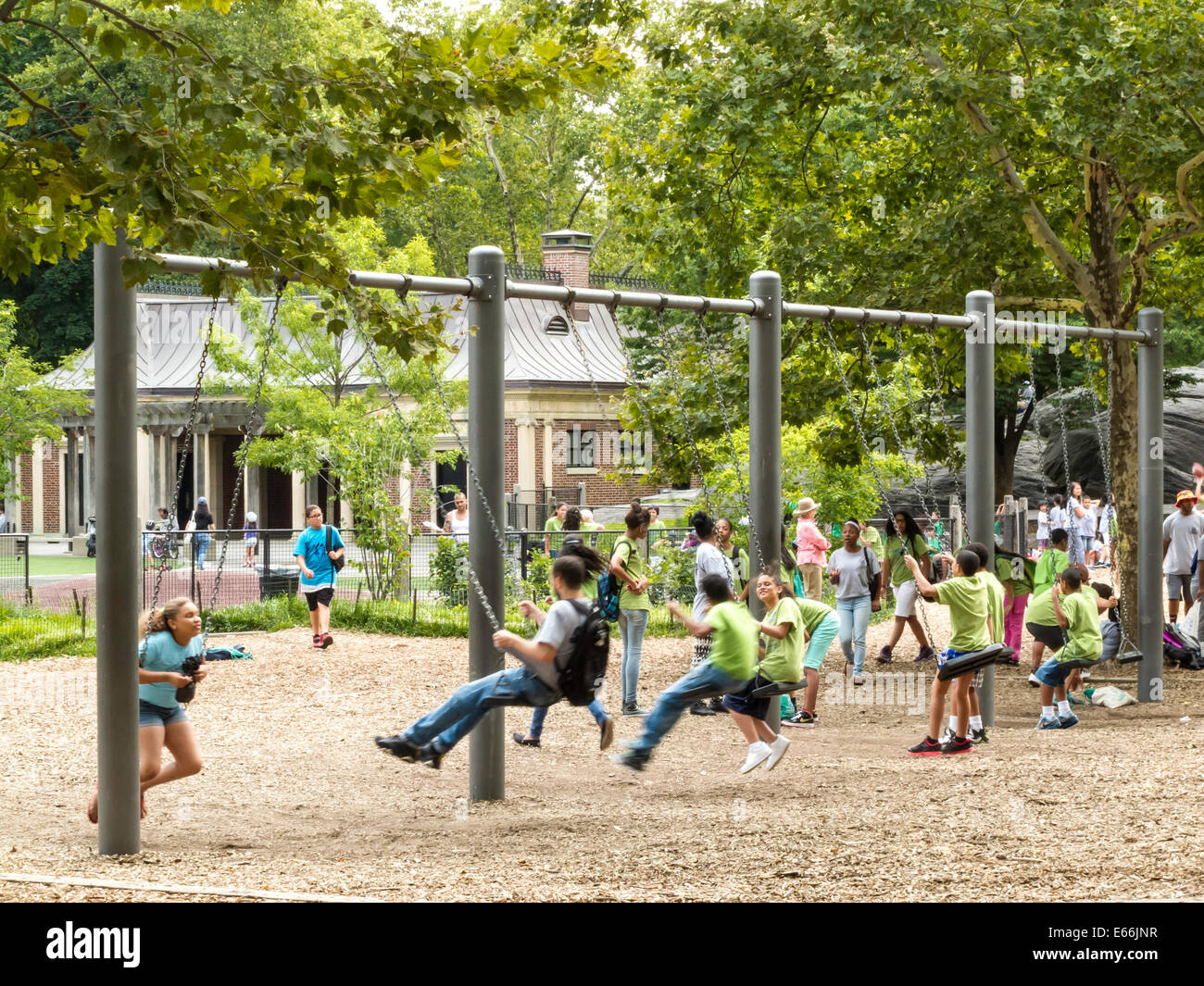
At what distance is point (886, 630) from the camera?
2039cm

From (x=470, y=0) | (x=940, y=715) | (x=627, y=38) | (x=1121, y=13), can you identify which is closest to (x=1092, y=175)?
(x=1121, y=13)

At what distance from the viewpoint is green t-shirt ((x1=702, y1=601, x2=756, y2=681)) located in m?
8.59

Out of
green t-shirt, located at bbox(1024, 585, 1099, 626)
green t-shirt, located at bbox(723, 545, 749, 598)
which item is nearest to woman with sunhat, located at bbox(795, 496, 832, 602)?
green t-shirt, located at bbox(723, 545, 749, 598)

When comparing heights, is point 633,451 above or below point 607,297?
below

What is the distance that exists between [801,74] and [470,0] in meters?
35.7

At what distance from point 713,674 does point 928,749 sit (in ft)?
9.68

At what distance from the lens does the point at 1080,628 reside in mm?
11750

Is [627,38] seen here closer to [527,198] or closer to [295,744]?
[295,744]

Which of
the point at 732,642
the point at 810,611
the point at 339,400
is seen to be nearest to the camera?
the point at 732,642

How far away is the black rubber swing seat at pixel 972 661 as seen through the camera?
401 inches

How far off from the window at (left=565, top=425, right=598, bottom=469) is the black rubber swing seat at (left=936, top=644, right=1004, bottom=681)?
30.2 meters

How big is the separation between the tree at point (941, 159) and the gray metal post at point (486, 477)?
6.92 metres
